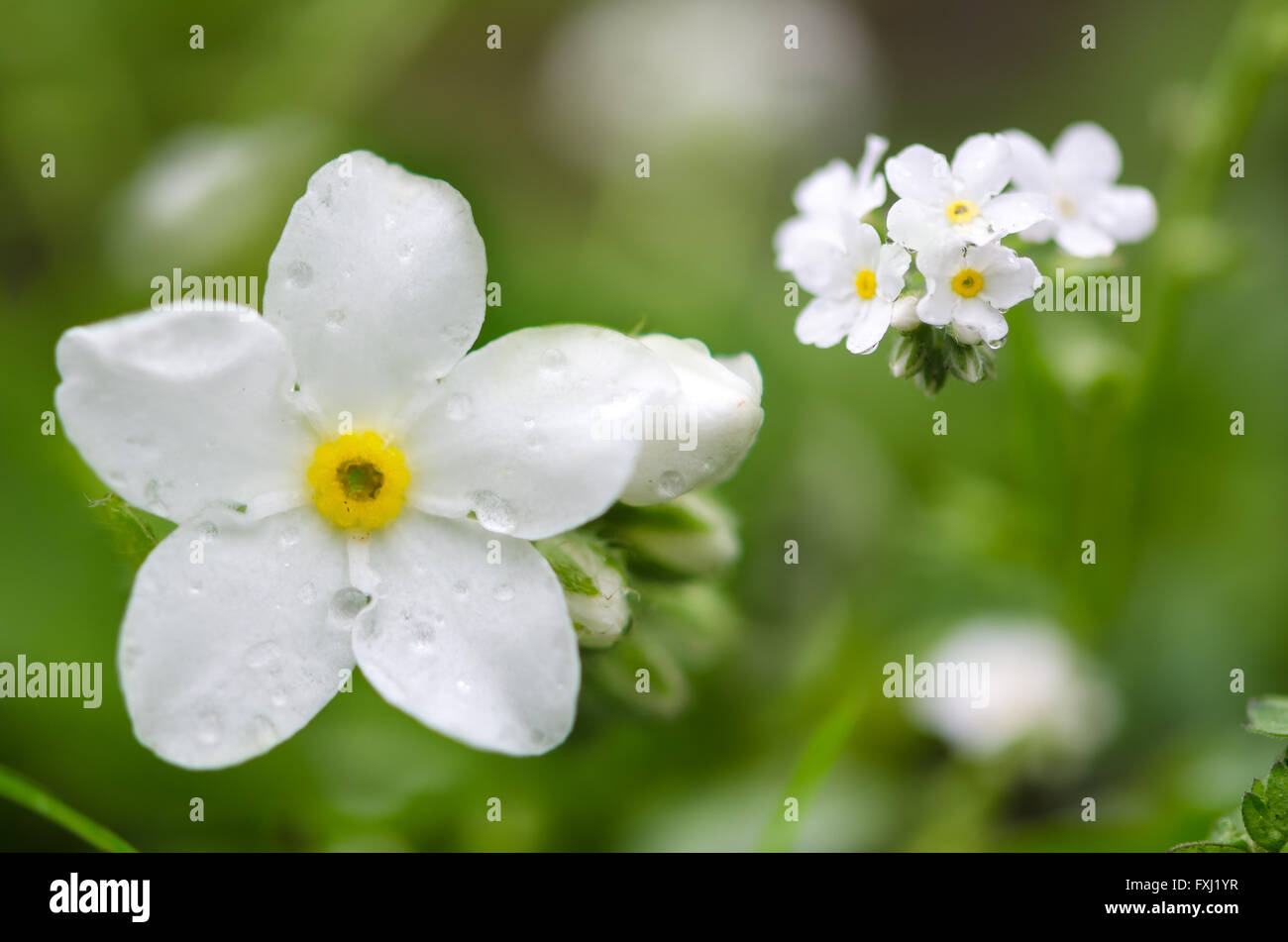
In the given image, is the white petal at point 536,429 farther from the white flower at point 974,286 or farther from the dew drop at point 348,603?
the white flower at point 974,286

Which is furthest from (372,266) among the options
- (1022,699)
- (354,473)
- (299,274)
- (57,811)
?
(1022,699)

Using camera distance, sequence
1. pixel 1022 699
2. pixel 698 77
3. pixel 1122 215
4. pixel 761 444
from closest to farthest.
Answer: pixel 1122 215 → pixel 1022 699 → pixel 761 444 → pixel 698 77

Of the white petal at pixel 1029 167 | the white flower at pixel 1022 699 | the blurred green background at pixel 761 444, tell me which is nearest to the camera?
the white petal at pixel 1029 167

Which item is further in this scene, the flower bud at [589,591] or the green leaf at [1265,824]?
the flower bud at [589,591]

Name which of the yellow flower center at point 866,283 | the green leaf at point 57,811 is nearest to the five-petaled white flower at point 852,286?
the yellow flower center at point 866,283

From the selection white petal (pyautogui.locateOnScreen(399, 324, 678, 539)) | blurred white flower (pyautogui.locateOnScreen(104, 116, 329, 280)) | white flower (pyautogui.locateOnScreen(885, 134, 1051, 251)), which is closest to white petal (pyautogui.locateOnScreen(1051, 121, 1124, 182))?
white flower (pyautogui.locateOnScreen(885, 134, 1051, 251))

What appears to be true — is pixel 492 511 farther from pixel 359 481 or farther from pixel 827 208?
pixel 827 208
